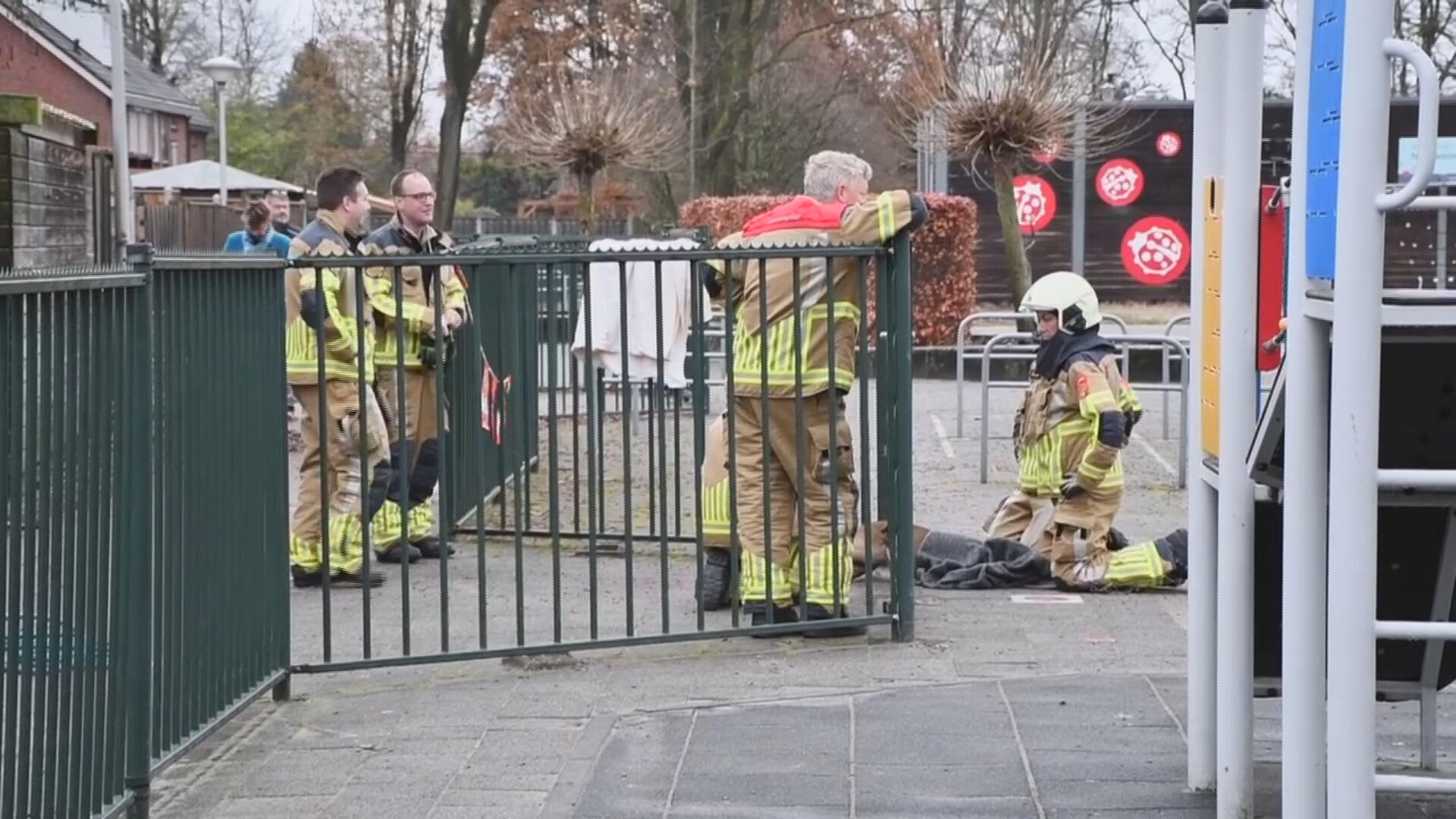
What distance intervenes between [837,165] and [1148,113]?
22.6 meters

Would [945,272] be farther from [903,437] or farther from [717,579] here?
[903,437]

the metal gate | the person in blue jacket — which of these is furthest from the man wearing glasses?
the metal gate

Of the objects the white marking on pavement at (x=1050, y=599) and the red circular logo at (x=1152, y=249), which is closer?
the white marking on pavement at (x=1050, y=599)

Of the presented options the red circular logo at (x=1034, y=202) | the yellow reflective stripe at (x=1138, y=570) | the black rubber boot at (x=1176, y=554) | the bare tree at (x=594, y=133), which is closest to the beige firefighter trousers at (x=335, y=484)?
the yellow reflective stripe at (x=1138, y=570)

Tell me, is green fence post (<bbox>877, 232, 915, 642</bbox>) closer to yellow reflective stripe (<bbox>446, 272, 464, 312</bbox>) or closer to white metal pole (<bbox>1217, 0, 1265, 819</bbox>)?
white metal pole (<bbox>1217, 0, 1265, 819</bbox>)

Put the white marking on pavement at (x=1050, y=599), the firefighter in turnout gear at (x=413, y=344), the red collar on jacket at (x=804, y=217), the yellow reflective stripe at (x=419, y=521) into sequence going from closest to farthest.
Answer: the red collar on jacket at (x=804, y=217)
the white marking on pavement at (x=1050, y=599)
the firefighter in turnout gear at (x=413, y=344)
the yellow reflective stripe at (x=419, y=521)

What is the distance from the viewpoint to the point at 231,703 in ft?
19.2

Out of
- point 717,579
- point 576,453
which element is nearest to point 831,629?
point 717,579

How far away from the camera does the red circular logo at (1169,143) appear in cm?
2914

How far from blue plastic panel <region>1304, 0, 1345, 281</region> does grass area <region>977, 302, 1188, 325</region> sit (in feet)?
75.6

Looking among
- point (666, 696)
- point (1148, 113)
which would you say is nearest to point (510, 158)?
point (1148, 113)

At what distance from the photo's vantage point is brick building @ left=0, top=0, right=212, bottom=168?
43.5 m

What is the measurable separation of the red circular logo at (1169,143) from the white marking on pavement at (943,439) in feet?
44.1

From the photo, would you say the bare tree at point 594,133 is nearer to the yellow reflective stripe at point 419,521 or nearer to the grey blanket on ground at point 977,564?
the yellow reflective stripe at point 419,521
